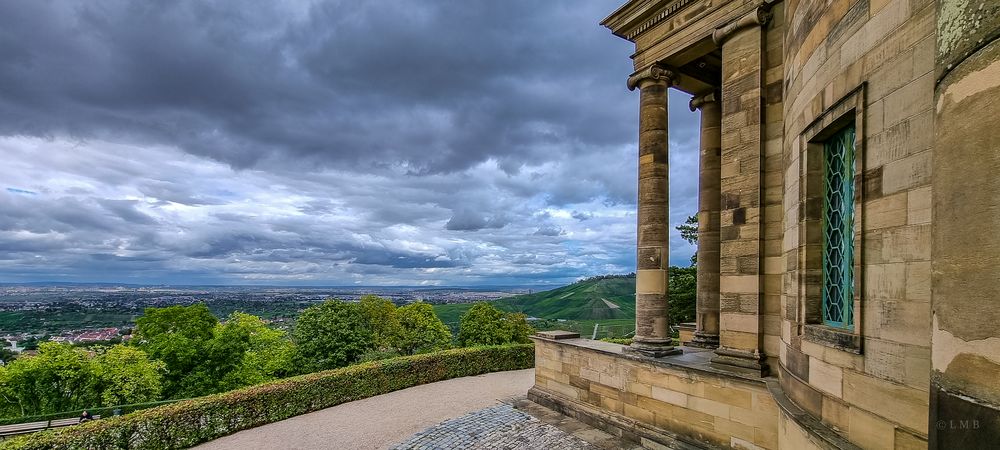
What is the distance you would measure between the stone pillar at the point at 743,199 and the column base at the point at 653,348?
1.73m

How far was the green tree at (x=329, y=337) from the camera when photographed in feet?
78.3

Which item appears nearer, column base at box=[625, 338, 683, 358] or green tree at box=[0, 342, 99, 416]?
column base at box=[625, 338, 683, 358]

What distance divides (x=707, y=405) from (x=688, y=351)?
297cm

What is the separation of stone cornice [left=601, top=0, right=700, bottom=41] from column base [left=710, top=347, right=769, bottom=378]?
8.91 meters

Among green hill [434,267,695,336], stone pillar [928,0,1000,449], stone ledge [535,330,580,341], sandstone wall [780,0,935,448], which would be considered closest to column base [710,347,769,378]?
sandstone wall [780,0,935,448]

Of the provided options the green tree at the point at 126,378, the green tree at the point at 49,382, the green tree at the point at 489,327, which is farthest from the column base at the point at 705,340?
the green tree at the point at 49,382

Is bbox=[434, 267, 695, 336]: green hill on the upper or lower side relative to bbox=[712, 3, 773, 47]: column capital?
lower

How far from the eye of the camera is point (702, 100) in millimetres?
14820

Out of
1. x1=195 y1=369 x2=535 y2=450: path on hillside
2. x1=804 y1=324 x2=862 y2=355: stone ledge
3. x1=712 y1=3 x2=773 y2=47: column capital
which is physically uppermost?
x1=712 y1=3 x2=773 y2=47: column capital

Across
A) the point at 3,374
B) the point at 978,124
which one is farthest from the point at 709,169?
the point at 3,374

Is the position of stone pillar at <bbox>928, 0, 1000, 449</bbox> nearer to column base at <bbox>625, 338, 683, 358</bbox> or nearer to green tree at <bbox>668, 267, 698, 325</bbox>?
column base at <bbox>625, 338, 683, 358</bbox>

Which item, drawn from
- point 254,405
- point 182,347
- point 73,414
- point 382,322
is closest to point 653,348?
point 254,405

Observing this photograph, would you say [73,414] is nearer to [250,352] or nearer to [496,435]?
[250,352]

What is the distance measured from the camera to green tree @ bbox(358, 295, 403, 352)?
90.8 ft
